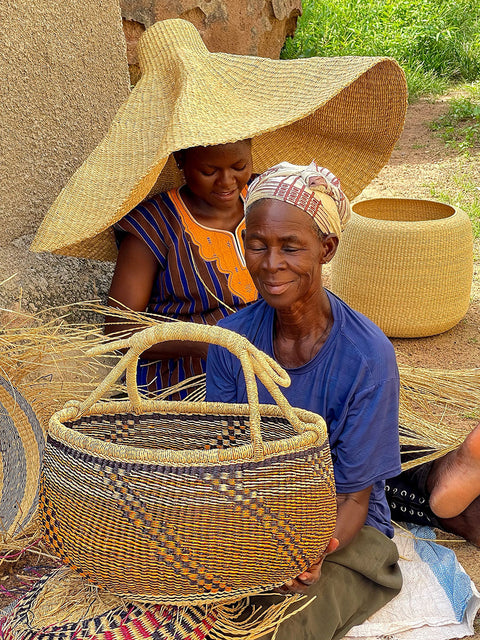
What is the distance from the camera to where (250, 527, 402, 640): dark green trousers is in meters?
1.79

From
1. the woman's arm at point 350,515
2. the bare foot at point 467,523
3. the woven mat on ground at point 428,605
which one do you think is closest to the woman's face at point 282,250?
the woman's arm at point 350,515

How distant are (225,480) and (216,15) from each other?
16.5 ft

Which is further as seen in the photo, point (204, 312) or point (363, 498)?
point (204, 312)

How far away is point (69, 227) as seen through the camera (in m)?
2.43

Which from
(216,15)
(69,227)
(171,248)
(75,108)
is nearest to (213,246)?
(171,248)

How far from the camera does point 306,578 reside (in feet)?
5.36

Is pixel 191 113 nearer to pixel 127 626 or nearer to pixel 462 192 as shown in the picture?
pixel 127 626

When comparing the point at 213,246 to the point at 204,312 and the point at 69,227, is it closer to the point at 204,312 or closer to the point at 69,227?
the point at 204,312

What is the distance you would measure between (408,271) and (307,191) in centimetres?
211

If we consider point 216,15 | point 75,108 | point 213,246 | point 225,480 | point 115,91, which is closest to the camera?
point 225,480

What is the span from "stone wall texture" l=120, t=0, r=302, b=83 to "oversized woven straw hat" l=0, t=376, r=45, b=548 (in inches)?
137

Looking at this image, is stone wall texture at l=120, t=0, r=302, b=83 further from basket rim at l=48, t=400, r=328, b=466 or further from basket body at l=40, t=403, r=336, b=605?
basket body at l=40, t=403, r=336, b=605

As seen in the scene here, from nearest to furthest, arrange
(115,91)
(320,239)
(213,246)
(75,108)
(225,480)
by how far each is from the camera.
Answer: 1. (225,480)
2. (320,239)
3. (213,246)
4. (75,108)
5. (115,91)

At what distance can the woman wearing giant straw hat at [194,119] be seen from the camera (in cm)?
238
